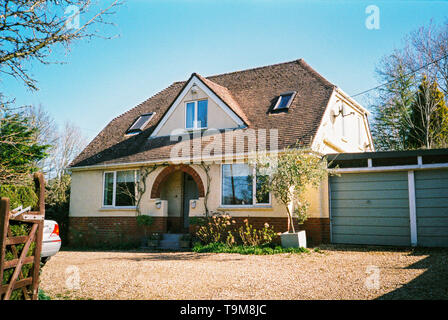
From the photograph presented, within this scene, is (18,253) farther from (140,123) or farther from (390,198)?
(140,123)

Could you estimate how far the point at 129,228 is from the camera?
1498cm

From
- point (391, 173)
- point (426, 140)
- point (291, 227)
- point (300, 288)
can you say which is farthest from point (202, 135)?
point (426, 140)

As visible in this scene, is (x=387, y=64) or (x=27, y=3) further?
(x=387, y=64)

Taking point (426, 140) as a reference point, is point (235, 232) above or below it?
below

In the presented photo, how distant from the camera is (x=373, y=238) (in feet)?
38.5

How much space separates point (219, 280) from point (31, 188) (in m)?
3.82

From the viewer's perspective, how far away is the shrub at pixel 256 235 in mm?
12000

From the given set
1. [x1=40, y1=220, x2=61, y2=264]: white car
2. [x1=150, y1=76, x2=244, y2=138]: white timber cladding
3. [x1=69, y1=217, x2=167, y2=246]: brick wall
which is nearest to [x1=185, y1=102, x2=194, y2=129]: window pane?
[x1=150, y1=76, x2=244, y2=138]: white timber cladding

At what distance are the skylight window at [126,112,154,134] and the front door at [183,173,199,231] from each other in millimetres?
4025

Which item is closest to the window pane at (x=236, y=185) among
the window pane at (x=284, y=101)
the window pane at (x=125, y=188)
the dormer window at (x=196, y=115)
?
the dormer window at (x=196, y=115)

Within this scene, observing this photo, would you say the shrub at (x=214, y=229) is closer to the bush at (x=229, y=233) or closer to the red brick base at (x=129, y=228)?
the bush at (x=229, y=233)

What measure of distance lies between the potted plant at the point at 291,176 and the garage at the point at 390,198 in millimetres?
1340

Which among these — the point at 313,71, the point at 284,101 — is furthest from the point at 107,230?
the point at 313,71

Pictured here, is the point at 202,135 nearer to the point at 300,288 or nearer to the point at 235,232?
the point at 235,232
